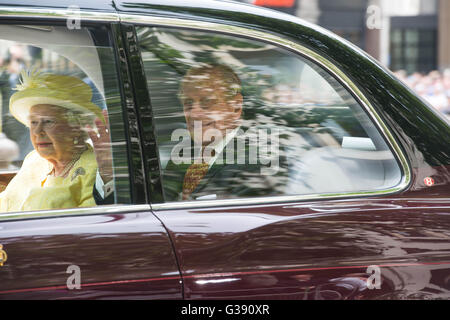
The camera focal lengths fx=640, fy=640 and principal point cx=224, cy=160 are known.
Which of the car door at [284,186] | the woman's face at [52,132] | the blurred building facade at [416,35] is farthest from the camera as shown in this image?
the blurred building facade at [416,35]

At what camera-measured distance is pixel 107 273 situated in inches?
64.3

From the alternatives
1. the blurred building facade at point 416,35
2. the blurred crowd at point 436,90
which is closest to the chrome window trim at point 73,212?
the blurred crowd at point 436,90

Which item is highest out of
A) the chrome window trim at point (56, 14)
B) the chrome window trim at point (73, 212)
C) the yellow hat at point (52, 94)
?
the chrome window trim at point (56, 14)

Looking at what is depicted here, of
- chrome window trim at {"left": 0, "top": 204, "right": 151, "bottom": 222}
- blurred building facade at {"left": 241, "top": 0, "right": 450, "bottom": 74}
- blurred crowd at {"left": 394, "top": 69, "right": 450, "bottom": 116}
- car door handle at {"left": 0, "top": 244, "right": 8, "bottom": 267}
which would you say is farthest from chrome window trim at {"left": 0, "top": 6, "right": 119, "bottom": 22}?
blurred building facade at {"left": 241, "top": 0, "right": 450, "bottom": 74}

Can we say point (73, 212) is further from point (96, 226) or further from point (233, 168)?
point (233, 168)

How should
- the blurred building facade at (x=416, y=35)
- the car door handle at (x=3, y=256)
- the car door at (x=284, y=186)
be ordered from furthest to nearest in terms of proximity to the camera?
the blurred building facade at (x=416, y=35)
the car door at (x=284, y=186)
the car door handle at (x=3, y=256)

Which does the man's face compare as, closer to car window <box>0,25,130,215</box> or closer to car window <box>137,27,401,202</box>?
car window <box>137,27,401,202</box>

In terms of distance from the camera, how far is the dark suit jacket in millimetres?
1810

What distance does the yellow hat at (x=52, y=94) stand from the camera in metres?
1.90

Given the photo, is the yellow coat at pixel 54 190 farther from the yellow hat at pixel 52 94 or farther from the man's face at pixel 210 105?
the man's face at pixel 210 105

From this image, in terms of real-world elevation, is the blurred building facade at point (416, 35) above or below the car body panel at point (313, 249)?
above

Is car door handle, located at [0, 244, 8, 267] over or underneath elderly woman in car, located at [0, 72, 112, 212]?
underneath
